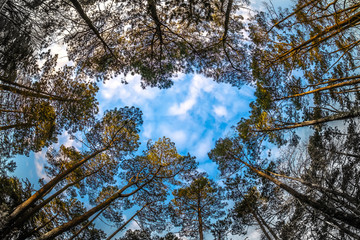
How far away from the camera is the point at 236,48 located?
634 centimetres

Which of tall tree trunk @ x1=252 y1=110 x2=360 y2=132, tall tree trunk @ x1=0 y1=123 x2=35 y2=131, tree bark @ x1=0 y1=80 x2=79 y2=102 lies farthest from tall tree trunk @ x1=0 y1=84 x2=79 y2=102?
tall tree trunk @ x1=252 y1=110 x2=360 y2=132

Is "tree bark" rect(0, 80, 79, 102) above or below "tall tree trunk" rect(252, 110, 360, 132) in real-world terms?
above

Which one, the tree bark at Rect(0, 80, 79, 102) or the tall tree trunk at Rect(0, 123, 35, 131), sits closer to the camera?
the tree bark at Rect(0, 80, 79, 102)

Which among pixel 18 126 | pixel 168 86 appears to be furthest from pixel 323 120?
pixel 18 126

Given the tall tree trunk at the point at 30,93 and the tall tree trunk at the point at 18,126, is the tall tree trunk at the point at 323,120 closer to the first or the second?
the tall tree trunk at the point at 30,93

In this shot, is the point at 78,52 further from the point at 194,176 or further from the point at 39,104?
the point at 194,176

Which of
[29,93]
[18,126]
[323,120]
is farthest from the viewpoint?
[323,120]

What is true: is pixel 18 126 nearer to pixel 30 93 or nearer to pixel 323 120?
pixel 30 93

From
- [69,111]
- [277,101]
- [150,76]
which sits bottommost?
[277,101]

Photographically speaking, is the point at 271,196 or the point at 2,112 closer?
the point at 2,112

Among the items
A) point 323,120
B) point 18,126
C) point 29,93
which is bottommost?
point 323,120

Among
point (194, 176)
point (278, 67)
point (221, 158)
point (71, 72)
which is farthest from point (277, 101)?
point (71, 72)

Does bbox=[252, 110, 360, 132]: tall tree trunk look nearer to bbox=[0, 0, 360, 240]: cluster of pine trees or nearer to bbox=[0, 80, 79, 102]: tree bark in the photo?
bbox=[0, 0, 360, 240]: cluster of pine trees

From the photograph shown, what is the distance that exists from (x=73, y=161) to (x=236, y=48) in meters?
9.56
